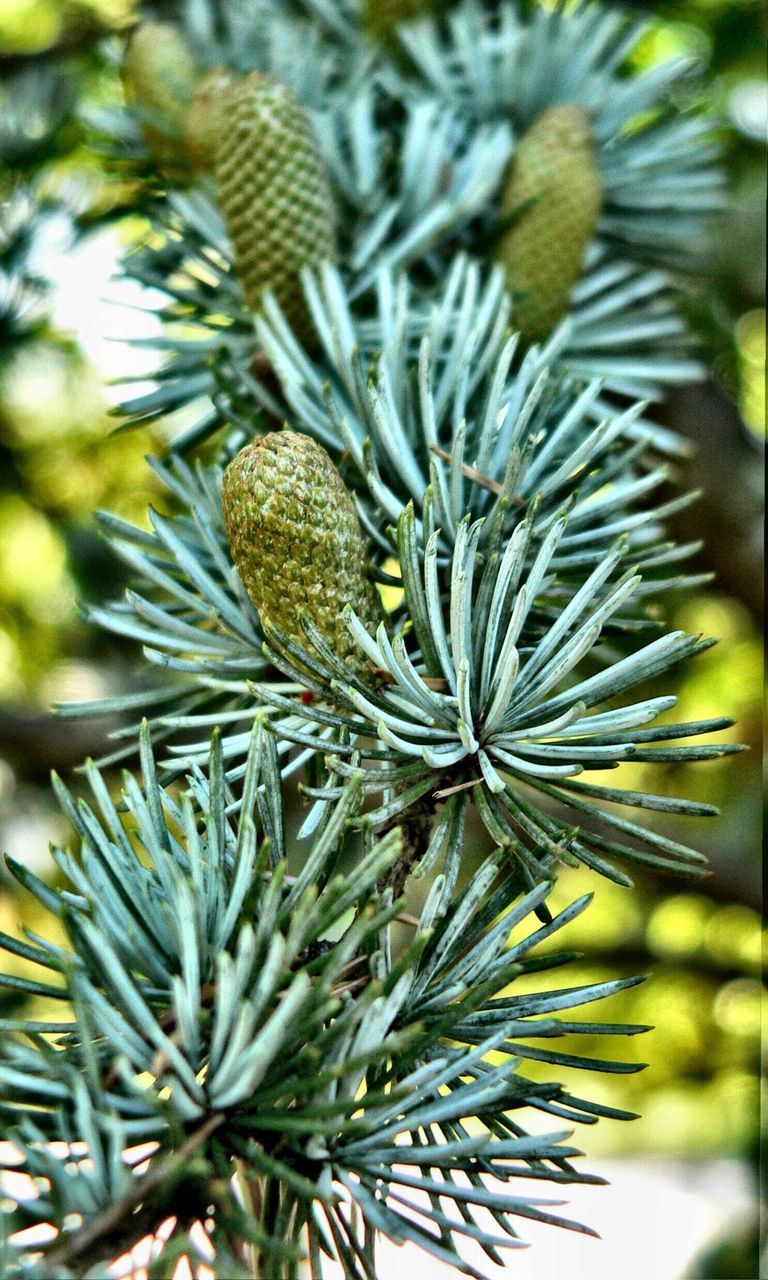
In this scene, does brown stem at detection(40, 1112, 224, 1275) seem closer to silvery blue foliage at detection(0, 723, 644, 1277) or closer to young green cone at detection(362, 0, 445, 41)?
silvery blue foliage at detection(0, 723, 644, 1277)

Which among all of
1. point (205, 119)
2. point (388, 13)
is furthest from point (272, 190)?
point (388, 13)

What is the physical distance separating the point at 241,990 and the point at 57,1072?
0.04m

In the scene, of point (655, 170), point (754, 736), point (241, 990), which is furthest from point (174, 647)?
point (754, 736)

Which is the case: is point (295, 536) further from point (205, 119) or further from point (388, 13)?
point (388, 13)

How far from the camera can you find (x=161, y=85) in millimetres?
469

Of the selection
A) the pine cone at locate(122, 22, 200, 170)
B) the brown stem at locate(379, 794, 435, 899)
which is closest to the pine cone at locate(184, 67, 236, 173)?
the pine cone at locate(122, 22, 200, 170)

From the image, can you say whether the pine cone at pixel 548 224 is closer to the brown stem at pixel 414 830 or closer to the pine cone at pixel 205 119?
the pine cone at pixel 205 119

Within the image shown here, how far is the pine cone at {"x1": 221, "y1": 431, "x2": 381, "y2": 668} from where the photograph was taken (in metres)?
0.27

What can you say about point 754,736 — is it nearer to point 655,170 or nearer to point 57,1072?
point 655,170

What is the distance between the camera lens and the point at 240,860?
23cm

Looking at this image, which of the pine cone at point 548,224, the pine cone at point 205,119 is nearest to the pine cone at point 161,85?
the pine cone at point 205,119

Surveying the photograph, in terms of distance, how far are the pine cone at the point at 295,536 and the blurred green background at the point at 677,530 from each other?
18 cm

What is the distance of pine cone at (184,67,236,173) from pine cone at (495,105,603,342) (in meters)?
0.12

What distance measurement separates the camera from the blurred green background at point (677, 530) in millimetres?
618
